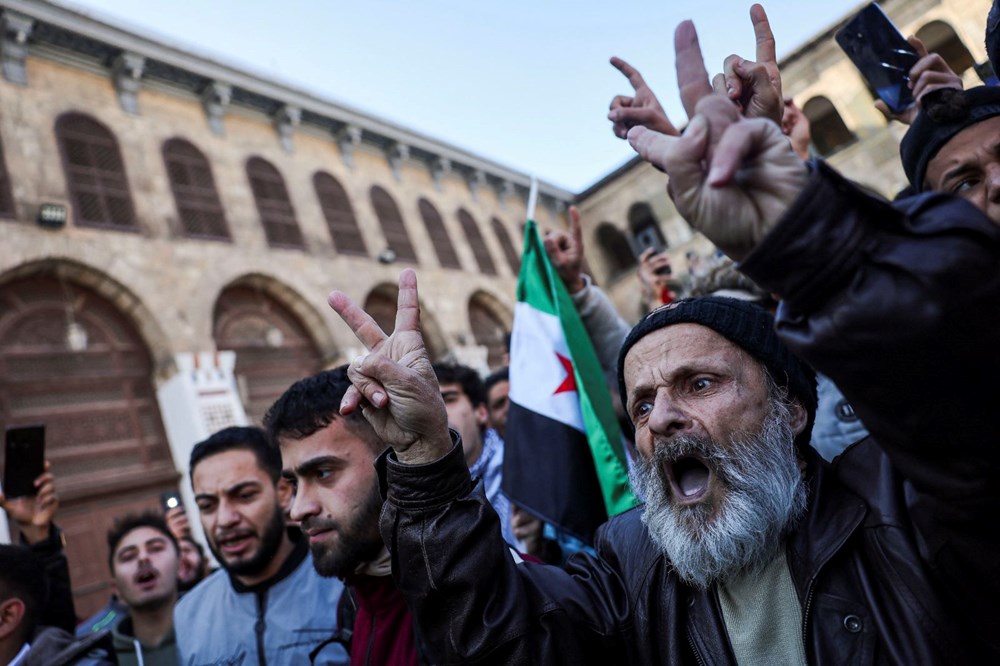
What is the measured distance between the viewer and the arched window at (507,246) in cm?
1792

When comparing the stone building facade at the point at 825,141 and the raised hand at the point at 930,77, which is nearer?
the raised hand at the point at 930,77

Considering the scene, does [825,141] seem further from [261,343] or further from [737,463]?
[737,463]

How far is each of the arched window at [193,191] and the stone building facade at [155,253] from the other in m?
0.03

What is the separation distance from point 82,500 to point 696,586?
9241 mm

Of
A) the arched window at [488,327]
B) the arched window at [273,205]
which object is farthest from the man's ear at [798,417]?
the arched window at [488,327]

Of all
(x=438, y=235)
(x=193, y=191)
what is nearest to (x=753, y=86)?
(x=193, y=191)

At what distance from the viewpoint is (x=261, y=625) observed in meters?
2.69

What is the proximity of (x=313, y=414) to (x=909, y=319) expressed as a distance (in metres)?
1.92

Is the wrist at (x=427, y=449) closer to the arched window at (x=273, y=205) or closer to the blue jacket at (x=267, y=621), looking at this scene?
the blue jacket at (x=267, y=621)

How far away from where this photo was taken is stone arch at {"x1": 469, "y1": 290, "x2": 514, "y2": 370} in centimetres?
1580

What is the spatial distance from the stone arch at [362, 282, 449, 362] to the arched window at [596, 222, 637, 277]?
901 cm

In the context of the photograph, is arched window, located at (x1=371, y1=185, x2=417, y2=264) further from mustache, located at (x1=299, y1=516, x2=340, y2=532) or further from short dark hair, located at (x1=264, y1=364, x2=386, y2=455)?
mustache, located at (x1=299, y1=516, x2=340, y2=532)

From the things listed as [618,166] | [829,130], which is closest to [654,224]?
[618,166]

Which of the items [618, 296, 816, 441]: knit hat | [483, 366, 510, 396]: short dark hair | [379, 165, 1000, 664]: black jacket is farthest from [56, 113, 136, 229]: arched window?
[618, 296, 816, 441]: knit hat
